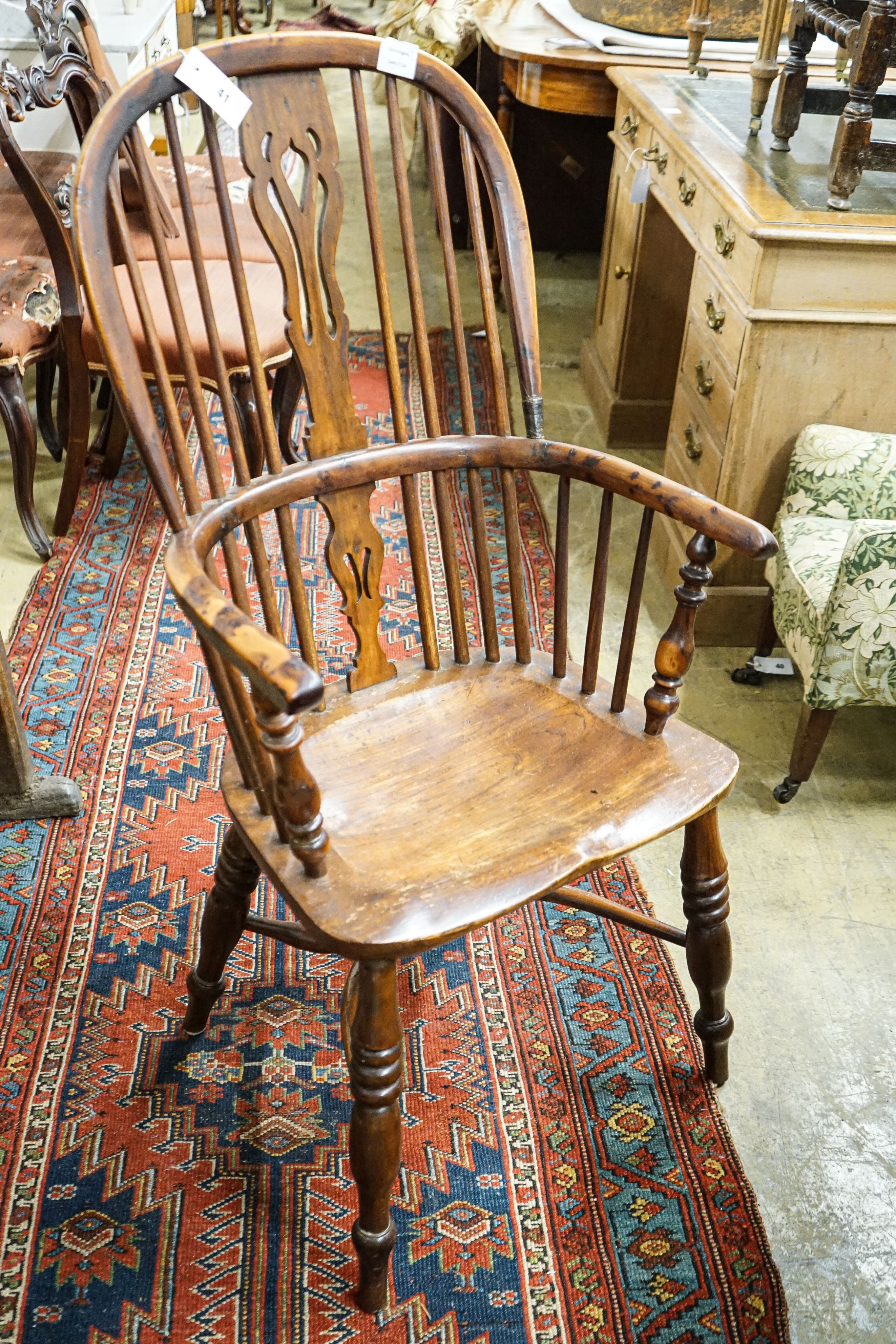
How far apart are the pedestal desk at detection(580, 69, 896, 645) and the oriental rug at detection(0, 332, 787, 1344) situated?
965 mm

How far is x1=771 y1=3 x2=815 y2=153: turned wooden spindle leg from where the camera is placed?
96.8 inches

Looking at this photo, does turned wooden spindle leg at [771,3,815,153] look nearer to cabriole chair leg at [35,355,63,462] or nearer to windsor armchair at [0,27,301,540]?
windsor armchair at [0,27,301,540]

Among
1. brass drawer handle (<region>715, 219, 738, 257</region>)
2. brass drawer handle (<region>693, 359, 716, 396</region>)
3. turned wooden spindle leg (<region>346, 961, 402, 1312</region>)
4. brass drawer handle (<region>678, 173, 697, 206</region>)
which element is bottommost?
brass drawer handle (<region>693, 359, 716, 396</region>)

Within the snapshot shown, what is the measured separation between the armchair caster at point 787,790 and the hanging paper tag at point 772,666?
0.36 metres

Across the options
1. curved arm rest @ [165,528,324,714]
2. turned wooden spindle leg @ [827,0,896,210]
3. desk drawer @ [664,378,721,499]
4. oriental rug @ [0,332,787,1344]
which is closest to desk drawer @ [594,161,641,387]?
desk drawer @ [664,378,721,499]

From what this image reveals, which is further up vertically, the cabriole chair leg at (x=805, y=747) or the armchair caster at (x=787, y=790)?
the cabriole chair leg at (x=805, y=747)

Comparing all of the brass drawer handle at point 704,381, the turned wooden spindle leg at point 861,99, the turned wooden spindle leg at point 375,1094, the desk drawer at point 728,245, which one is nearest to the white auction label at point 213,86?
the turned wooden spindle leg at point 375,1094

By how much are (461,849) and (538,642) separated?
1.31 meters

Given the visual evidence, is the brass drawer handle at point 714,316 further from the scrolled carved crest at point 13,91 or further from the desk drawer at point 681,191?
the scrolled carved crest at point 13,91

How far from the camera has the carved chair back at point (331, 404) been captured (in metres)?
1.27

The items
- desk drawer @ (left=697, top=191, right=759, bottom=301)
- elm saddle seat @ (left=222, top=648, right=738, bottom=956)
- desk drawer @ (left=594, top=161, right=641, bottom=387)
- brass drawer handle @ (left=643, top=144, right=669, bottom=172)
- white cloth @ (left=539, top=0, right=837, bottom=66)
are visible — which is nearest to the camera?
elm saddle seat @ (left=222, top=648, right=738, bottom=956)

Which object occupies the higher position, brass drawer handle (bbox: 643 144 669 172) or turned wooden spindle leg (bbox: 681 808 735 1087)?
brass drawer handle (bbox: 643 144 669 172)

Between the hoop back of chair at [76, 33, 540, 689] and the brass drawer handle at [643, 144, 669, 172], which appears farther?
the brass drawer handle at [643, 144, 669, 172]

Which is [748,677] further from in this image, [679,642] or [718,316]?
[679,642]
